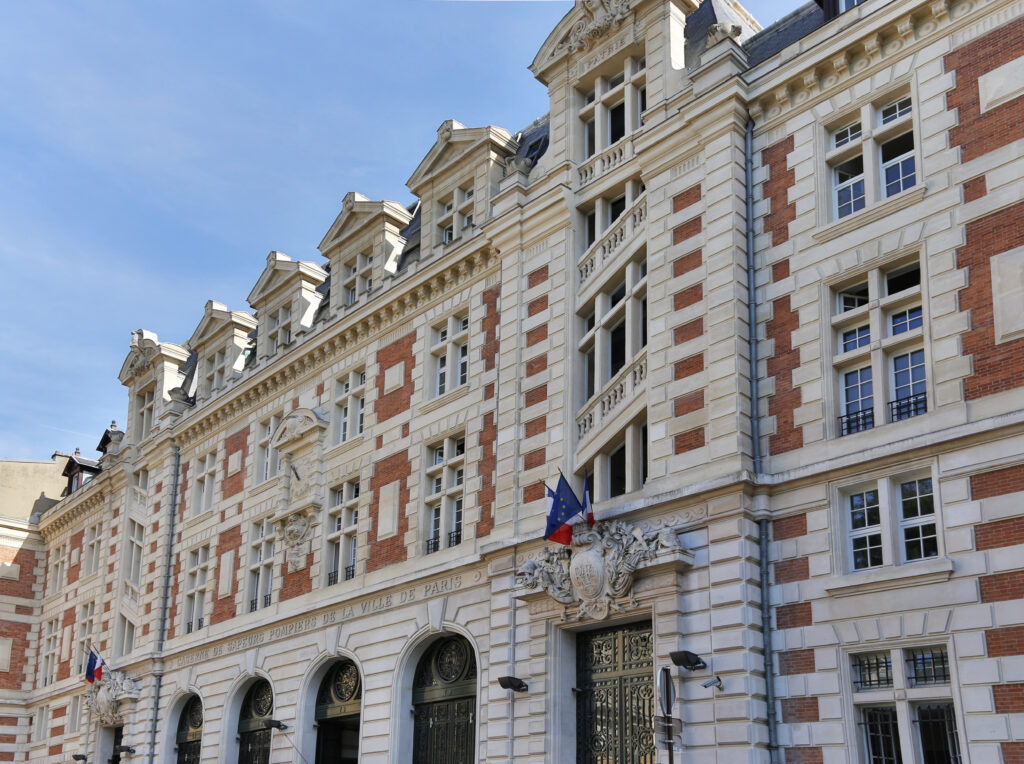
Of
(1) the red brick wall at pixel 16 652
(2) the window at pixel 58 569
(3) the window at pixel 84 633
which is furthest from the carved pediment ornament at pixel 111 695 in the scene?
(1) the red brick wall at pixel 16 652

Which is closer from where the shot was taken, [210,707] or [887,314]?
[887,314]

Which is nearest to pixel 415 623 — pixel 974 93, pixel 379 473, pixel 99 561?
pixel 379 473

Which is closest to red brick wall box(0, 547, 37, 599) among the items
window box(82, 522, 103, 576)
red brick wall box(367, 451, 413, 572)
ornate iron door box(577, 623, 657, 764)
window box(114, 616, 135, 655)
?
window box(82, 522, 103, 576)

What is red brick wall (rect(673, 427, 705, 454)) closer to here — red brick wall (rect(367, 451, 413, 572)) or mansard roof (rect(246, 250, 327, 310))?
red brick wall (rect(367, 451, 413, 572))

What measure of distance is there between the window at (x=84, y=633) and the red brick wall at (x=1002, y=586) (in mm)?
31323

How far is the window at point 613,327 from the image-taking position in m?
21.7

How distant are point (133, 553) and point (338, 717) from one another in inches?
570

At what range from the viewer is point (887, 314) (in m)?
18.2

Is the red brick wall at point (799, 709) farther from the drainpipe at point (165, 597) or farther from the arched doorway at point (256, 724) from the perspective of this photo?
A: the drainpipe at point (165, 597)

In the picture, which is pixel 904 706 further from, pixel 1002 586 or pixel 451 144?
pixel 451 144

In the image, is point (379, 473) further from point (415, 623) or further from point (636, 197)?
point (636, 197)

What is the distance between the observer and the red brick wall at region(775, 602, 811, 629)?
17453 mm

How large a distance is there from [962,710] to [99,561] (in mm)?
32514

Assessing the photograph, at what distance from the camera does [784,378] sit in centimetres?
1894
